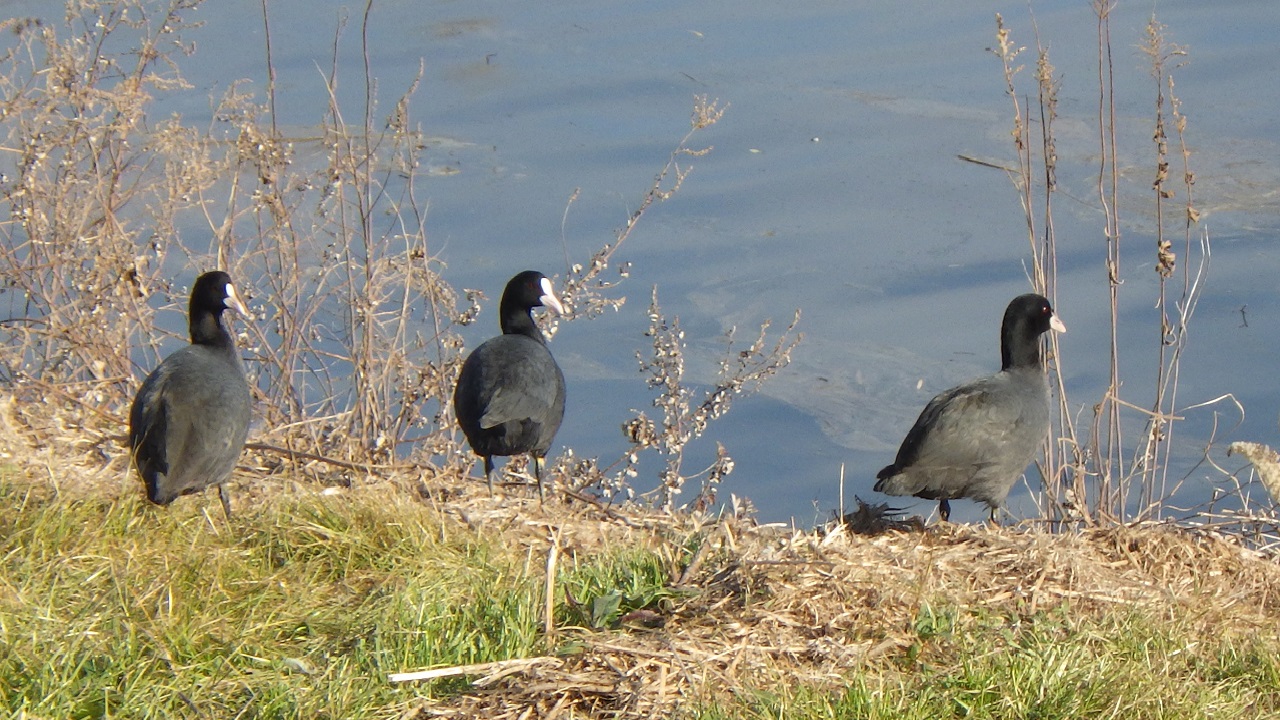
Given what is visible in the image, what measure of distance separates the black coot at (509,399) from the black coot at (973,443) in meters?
1.40

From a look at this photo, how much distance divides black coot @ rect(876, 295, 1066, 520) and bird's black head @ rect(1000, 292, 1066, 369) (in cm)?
10

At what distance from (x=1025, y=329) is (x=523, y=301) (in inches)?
86.1

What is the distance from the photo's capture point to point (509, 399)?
583cm

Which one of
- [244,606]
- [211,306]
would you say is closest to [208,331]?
[211,306]

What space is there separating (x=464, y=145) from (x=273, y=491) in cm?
475

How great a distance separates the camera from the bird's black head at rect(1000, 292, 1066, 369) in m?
5.95

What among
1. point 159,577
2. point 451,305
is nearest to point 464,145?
point 451,305

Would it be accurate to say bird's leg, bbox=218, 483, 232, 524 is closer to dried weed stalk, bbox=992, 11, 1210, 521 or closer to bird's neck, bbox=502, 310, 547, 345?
bird's neck, bbox=502, 310, 547, 345

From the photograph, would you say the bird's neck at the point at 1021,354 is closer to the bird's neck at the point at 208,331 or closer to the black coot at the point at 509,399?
the black coot at the point at 509,399

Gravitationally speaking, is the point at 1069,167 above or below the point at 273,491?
above

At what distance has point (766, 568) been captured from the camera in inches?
143

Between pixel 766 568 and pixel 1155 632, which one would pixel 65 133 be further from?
pixel 1155 632

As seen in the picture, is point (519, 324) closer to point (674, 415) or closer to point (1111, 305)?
point (674, 415)

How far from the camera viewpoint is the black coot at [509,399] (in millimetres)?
5836
